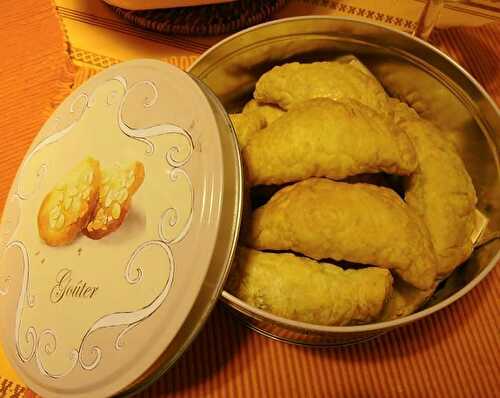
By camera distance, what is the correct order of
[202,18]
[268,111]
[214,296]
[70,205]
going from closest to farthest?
[214,296] < [70,205] < [268,111] < [202,18]

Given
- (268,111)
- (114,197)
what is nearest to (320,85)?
(268,111)

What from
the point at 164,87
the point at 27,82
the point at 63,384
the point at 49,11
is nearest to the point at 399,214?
the point at 164,87

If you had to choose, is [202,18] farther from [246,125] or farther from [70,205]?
[70,205]

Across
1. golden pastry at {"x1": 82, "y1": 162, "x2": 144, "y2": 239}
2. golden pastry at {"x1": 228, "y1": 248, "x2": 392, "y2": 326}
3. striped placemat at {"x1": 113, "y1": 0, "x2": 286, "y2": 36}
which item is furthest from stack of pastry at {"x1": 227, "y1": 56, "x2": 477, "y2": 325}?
striped placemat at {"x1": 113, "y1": 0, "x2": 286, "y2": 36}

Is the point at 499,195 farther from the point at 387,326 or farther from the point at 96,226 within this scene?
the point at 96,226

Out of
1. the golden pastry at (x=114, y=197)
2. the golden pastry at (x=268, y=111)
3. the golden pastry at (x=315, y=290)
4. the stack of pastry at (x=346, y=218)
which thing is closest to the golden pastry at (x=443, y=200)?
the stack of pastry at (x=346, y=218)

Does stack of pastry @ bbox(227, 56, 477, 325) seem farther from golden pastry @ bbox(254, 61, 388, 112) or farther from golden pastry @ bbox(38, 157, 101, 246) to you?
golden pastry @ bbox(38, 157, 101, 246)
